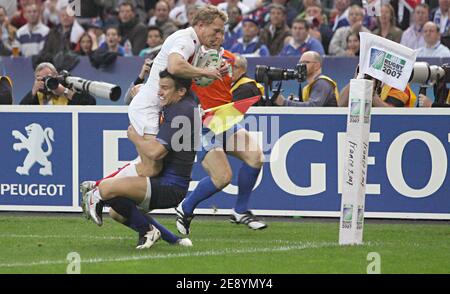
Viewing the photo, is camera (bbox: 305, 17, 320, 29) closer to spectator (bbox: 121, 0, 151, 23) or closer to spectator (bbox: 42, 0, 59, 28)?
spectator (bbox: 121, 0, 151, 23)

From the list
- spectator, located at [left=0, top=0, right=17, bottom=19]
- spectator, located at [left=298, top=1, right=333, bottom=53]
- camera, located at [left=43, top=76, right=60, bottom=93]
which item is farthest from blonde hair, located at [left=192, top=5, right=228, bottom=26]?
spectator, located at [left=0, top=0, right=17, bottom=19]

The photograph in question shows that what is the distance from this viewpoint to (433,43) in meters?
15.6

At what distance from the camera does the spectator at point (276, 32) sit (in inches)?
679

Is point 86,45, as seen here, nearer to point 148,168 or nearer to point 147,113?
point 147,113

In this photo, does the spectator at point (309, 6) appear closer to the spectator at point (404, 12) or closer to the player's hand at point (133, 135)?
the spectator at point (404, 12)

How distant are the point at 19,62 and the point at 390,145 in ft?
23.8

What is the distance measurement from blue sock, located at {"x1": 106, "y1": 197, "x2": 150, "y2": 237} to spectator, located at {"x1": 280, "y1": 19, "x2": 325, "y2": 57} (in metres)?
6.64

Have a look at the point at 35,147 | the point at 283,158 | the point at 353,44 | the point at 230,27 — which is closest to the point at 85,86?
the point at 35,147

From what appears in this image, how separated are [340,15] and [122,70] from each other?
3481 mm

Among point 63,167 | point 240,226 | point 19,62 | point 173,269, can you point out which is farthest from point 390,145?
point 19,62

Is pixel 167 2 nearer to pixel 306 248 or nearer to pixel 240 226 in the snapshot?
pixel 240 226

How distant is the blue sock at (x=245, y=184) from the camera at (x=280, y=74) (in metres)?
1.40

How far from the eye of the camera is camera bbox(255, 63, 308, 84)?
13.1m

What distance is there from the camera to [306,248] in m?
10.5
